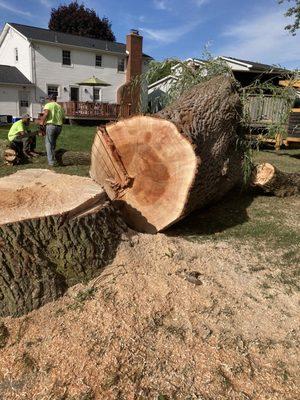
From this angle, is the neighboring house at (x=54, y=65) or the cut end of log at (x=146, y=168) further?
the neighboring house at (x=54, y=65)

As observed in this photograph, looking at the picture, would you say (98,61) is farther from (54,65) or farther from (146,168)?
(146,168)

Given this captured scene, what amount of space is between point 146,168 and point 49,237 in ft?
5.27

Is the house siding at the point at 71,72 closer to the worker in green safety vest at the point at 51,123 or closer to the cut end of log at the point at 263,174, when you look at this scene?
the worker in green safety vest at the point at 51,123

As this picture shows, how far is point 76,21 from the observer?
42250mm

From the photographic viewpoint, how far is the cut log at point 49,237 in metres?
2.92

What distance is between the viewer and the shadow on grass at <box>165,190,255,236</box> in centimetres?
469

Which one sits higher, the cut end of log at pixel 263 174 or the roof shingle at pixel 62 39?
the roof shingle at pixel 62 39

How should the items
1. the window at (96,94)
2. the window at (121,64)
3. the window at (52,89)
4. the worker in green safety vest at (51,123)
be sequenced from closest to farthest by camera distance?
the worker in green safety vest at (51,123)
the window at (52,89)
the window at (96,94)
the window at (121,64)

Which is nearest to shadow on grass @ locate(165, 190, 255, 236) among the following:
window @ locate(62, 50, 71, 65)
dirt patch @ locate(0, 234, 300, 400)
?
dirt patch @ locate(0, 234, 300, 400)

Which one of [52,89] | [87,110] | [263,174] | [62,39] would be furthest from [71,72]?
[263,174]

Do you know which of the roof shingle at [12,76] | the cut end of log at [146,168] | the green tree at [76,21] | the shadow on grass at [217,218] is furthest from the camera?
the green tree at [76,21]

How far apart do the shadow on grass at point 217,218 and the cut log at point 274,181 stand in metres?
0.32

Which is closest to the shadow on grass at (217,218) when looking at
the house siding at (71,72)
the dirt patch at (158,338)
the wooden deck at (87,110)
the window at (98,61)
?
the dirt patch at (158,338)

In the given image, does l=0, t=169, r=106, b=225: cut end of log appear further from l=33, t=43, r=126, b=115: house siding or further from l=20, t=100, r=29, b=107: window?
l=20, t=100, r=29, b=107: window
